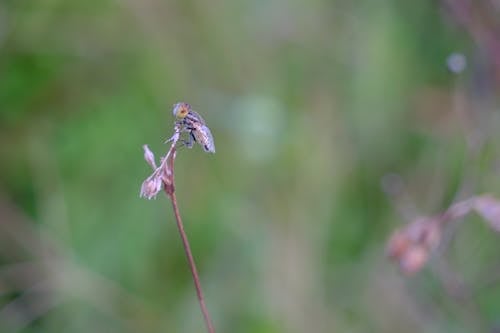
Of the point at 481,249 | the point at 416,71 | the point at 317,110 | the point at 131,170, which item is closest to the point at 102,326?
the point at 131,170

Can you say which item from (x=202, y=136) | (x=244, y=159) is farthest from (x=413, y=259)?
(x=244, y=159)

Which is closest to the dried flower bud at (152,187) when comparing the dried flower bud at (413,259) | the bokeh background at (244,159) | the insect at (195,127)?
the insect at (195,127)

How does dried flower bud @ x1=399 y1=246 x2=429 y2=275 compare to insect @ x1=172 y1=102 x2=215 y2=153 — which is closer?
insect @ x1=172 y1=102 x2=215 y2=153

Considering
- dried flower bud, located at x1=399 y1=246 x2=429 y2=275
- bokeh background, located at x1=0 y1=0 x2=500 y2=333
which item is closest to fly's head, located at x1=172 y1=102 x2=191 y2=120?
dried flower bud, located at x1=399 y1=246 x2=429 y2=275

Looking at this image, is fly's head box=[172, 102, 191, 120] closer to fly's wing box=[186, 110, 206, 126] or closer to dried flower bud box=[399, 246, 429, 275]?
fly's wing box=[186, 110, 206, 126]

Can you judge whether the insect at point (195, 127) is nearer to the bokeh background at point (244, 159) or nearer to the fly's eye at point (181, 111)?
the fly's eye at point (181, 111)

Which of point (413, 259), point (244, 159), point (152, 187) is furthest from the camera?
point (244, 159)

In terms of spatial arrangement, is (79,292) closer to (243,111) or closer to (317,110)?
(243,111)

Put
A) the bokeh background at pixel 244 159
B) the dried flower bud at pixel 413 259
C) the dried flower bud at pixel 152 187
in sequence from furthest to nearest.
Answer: the bokeh background at pixel 244 159 < the dried flower bud at pixel 413 259 < the dried flower bud at pixel 152 187

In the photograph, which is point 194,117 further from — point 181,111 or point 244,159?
point 244,159
